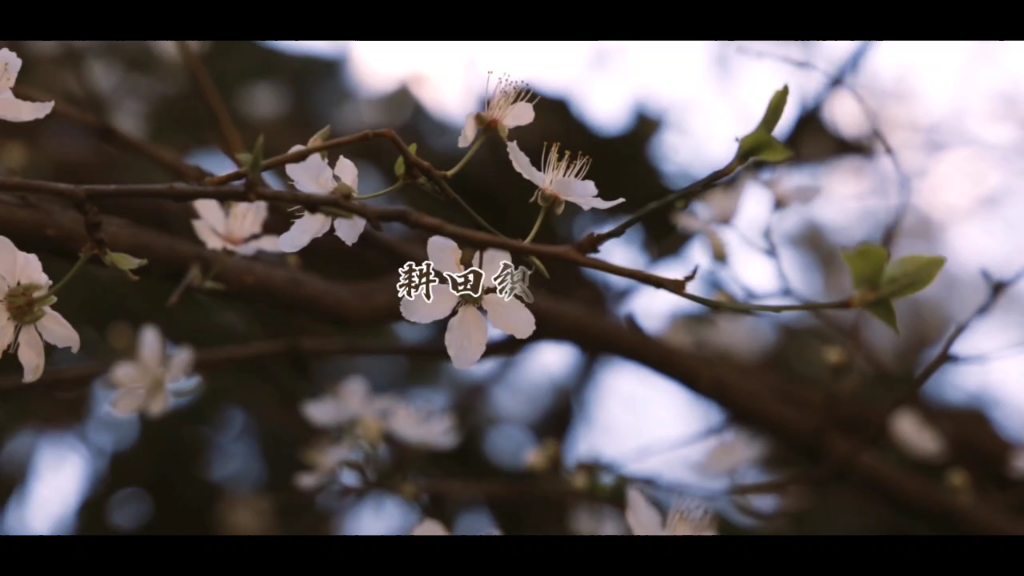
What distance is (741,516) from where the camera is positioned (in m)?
1.26

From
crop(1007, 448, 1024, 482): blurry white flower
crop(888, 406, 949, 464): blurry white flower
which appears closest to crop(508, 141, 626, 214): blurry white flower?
crop(888, 406, 949, 464): blurry white flower

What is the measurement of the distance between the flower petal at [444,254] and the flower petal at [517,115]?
108mm

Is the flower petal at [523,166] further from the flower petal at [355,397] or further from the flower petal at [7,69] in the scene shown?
the flower petal at [355,397]

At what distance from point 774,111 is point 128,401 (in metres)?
0.83

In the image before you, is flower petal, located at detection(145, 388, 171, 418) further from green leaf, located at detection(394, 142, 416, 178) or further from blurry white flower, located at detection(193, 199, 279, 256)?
green leaf, located at detection(394, 142, 416, 178)

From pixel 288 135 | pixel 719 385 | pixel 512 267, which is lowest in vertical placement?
pixel 719 385

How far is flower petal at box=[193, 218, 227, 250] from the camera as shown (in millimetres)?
736

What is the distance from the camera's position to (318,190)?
1.86ft

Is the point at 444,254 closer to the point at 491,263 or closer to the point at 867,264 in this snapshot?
the point at 491,263

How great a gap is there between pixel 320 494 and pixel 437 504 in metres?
0.21

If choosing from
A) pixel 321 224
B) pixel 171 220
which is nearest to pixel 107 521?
pixel 171 220
